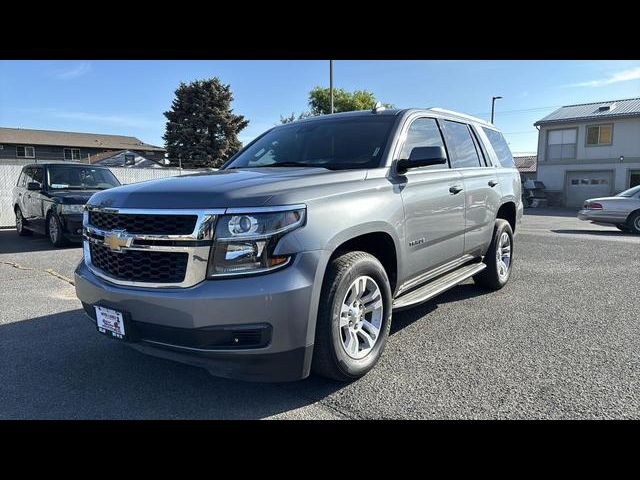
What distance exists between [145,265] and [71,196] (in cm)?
745

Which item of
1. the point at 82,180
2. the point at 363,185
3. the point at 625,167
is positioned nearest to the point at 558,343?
the point at 363,185

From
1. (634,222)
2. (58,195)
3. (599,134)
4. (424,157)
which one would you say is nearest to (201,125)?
(599,134)

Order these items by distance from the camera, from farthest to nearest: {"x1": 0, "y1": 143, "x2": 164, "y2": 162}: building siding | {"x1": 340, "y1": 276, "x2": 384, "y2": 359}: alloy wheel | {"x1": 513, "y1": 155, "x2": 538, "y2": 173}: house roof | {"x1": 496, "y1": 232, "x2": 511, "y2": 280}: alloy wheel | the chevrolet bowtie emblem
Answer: {"x1": 513, "y1": 155, "x2": 538, "y2": 173}: house roof, {"x1": 0, "y1": 143, "x2": 164, "y2": 162}: building siding, {"x1": 496, "y1": 232, "x2": 511, "y2": 280}: alloy wheel, {"x1": 340, "y1": 276, "x2": 384, "y2": 359}: alloy wheel, the chevrolet bowtie emblem

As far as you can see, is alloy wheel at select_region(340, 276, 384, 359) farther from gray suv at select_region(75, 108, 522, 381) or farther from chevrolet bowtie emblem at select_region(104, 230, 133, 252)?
chevrolet bowtie emblem at select_region(104, 230, 133, 252)

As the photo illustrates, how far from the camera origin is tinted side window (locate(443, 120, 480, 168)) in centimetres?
449

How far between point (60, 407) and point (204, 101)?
139 feet

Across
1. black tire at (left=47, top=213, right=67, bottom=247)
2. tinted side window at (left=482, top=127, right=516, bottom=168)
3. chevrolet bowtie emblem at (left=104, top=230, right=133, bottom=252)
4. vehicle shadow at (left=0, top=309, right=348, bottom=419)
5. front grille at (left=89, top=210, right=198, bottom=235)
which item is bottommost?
vehicle shadow at (left=0, top=309, right=348, bottom=419)

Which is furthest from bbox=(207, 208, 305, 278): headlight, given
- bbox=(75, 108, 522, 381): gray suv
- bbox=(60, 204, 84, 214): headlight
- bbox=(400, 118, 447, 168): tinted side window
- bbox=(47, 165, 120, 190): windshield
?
bbox=(47, 165, 120, 190): windshield

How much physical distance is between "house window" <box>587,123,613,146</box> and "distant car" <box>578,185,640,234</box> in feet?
57.7

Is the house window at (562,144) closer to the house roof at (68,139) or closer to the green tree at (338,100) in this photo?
the green tree at (338,100)

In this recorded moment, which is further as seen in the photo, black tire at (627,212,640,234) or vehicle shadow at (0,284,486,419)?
black tire at (627,212,640,234)

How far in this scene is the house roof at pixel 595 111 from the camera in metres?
27.0

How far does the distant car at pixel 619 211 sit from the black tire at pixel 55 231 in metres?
13.9
